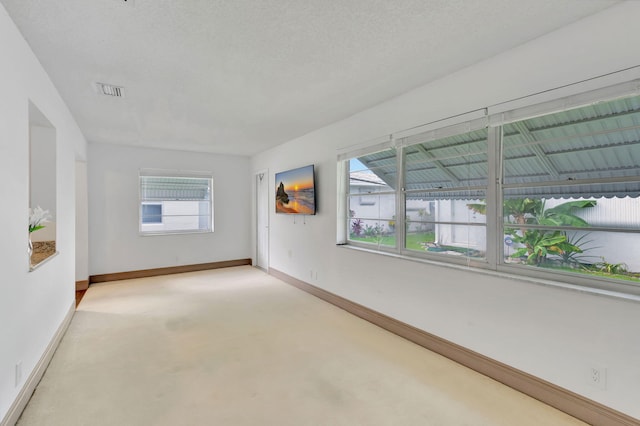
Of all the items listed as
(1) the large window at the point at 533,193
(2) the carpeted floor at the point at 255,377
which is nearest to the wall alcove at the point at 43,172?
(2) the carpeted floor at the point at 255,377

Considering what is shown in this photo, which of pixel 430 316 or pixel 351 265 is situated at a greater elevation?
pixel 351 265

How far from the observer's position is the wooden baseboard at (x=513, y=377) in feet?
6.19

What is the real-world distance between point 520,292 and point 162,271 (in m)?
6.08

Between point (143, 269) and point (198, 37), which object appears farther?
point (143, 269)

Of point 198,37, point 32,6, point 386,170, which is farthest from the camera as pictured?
point 386,170

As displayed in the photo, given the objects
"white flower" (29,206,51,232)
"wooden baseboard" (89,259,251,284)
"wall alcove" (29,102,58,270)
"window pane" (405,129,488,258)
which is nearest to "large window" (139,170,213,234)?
"wooden baseboard" (89,259,251,284)

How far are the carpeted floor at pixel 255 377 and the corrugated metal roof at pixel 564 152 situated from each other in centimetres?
151

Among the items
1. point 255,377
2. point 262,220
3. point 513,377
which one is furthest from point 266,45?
point 262,220

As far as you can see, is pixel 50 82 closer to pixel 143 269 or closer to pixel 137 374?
pixel 137 374

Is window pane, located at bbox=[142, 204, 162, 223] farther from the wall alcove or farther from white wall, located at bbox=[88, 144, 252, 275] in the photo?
the wall alcove

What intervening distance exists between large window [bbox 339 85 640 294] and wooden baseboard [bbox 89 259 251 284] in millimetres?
4627

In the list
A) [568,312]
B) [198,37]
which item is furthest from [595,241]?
[198,37]

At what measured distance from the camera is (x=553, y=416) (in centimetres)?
200

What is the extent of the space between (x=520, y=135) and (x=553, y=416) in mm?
1941
